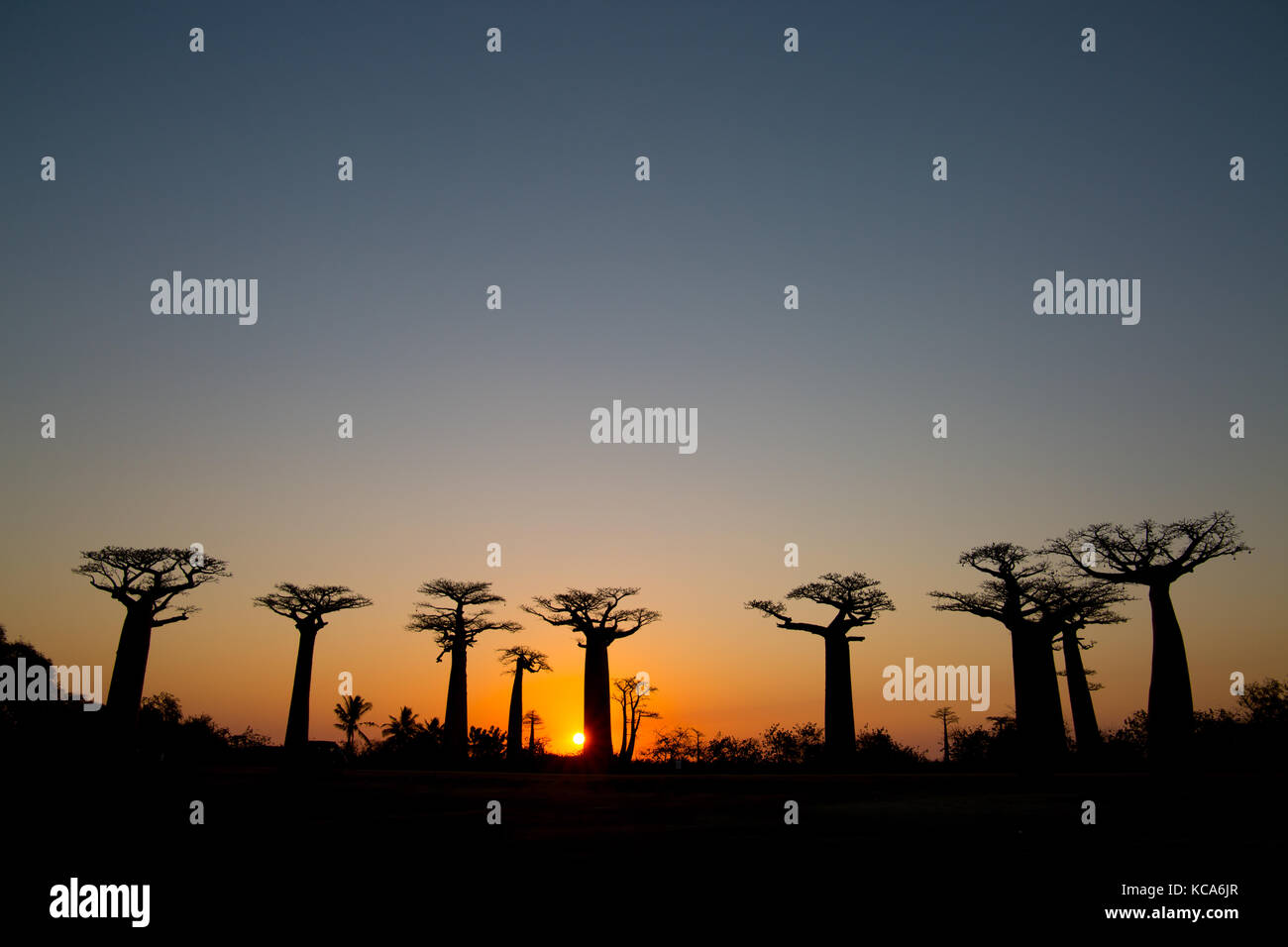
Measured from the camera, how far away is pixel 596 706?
140 ft

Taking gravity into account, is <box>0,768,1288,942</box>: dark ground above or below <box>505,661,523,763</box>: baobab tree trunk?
above

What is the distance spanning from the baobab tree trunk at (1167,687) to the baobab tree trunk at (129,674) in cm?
3777

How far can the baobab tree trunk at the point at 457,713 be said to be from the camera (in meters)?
43.9

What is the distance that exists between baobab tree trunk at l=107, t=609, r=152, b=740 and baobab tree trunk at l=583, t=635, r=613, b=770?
2004cm

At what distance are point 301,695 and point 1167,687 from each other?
35765mm

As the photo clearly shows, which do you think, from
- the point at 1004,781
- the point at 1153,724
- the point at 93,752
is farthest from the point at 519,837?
the point at 93,752

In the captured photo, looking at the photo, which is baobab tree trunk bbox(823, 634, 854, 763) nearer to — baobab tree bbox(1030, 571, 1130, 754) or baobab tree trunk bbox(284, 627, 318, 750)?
baobab tree bbox(1030, 571, 1130, 754)

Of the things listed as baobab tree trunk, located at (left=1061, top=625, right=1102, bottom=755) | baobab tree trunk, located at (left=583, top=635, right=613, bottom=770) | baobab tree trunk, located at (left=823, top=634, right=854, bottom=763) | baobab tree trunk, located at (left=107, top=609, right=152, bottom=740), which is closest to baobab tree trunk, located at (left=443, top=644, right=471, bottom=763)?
baobab tree trunk, located at (left=583, top=635, right=613, bottom=770)

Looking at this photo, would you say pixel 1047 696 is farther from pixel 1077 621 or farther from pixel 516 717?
pixel 516 717

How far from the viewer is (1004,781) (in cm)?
2420

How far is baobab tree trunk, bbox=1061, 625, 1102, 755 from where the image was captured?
37.7m

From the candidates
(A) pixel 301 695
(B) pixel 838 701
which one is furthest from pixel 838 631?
(A) pixel 301 695
